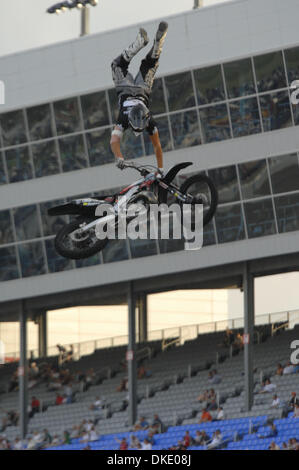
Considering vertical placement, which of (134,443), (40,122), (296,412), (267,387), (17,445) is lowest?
(134,443)

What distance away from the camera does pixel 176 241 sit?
Result: 4494 cm

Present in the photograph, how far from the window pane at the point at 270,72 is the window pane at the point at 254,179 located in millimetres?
2318

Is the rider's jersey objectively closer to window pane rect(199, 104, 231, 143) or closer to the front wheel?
the front wheel

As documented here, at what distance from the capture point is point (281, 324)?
48.1m

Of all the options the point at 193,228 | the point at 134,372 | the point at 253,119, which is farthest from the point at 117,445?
the point at 193,228

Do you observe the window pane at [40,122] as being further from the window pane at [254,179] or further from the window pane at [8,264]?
the window pane at [254,179]

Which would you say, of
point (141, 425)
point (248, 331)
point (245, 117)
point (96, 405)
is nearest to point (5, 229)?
point (96, 405)

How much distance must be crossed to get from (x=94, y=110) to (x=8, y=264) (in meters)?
6.24

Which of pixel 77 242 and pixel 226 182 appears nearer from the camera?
pixel 77 242

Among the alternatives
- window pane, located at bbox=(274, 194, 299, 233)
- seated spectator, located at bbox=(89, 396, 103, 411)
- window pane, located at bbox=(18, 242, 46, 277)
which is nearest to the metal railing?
seated spectator, located at bbox=(89, 396, 103, 411)

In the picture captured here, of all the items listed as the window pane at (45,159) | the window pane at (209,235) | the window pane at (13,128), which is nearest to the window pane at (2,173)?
the window pane at (13,128)

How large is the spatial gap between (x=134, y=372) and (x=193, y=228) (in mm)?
24153

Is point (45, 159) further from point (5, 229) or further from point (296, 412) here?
point (296, 412)

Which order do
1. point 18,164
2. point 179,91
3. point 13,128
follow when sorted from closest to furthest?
1. point 179,91
2. point 13,128
3. point 18,164
